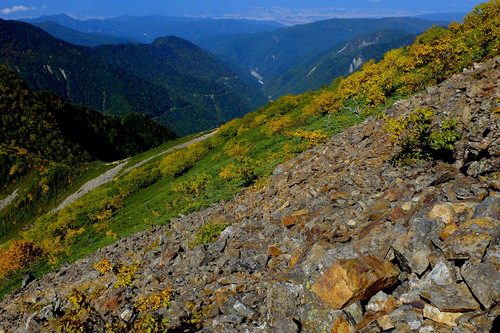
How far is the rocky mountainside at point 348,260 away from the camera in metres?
7.41

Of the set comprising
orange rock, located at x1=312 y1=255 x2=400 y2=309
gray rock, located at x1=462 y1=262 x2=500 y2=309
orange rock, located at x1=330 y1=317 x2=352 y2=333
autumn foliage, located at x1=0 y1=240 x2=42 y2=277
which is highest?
gray rock, located at x1=462 y1=262 x2=500 y2=309

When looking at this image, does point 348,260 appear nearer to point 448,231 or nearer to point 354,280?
point 354,280

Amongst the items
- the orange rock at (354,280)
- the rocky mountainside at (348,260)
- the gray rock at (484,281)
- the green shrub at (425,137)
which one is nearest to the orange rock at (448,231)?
the rocky mountainside at (348,260)

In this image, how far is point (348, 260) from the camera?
873cm

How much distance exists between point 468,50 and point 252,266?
34.6 m

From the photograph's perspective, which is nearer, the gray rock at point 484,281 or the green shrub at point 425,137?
the gray rock at point 484,281

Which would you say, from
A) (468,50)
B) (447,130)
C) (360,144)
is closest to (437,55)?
(468,50)

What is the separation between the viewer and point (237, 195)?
26453mm

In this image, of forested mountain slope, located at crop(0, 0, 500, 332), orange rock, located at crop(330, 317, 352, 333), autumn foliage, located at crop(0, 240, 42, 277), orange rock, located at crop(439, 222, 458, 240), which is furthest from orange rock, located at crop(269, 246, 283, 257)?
autumn foliage, located at crop(0, 240, 42, 277)

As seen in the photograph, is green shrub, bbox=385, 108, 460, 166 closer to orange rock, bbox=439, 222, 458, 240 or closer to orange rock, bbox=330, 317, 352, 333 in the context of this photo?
orange rock, bbox=439, 222, 458, 240

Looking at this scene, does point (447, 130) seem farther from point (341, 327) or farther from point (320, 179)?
point (341, 327)

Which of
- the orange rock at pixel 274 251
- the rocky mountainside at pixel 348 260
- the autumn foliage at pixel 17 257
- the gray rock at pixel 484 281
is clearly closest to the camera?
the gray rock at pixel 484 281

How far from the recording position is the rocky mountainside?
7.41 m

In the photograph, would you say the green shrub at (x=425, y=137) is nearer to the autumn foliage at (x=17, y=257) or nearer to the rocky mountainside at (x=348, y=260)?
the rocky mountainside at (x=348, y=260)
